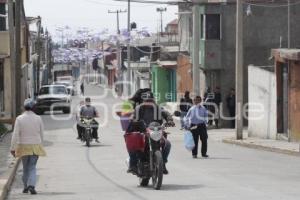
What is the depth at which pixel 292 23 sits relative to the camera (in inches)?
1623

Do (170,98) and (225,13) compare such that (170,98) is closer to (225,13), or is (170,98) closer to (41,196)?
(225,13)

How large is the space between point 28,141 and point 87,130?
14012mm

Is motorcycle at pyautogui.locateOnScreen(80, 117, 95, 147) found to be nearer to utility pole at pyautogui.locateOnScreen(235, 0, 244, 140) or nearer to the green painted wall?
utility pole at pyautogui.locateOnScreen(235, 0, 244, 140)

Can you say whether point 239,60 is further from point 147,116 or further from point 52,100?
point 52,100

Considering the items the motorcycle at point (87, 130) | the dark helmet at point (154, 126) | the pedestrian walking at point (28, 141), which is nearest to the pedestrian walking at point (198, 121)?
the motorcycle at point (87, 130)

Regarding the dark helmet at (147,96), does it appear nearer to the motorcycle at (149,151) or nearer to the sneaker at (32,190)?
the motorcycle at (149,151)

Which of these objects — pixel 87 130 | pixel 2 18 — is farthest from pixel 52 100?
pixel 87 130

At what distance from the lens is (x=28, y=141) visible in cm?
1409

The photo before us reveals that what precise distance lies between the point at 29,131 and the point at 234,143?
1599 cm

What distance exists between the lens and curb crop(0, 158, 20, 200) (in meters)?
14.0

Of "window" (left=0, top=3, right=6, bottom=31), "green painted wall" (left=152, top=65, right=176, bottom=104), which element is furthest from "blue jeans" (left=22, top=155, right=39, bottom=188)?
"green painted wall" (left=152, top=65, right=176, bottom=104)

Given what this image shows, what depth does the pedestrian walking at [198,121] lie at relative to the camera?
22.1 metres

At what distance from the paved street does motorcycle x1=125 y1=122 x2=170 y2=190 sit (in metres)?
0.27

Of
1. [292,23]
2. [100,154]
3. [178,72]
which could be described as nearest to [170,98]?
[178,72]
